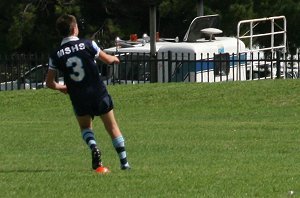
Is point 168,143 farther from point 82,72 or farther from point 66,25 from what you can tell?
point 66,25

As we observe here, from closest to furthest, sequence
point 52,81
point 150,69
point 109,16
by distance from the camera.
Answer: point 52,81
point 150,69
point 109,16

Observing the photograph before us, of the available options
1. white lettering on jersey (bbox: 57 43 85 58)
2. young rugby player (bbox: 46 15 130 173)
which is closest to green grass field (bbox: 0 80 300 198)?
young rugby player (bbox: 46 15 130 173)

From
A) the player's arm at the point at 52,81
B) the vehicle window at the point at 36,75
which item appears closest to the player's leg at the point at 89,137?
the player's arm at the point at 52,81

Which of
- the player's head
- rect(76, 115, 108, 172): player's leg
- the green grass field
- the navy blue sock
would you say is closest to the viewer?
the green grass field

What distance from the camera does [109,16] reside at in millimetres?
37250

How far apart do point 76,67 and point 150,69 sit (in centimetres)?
1617

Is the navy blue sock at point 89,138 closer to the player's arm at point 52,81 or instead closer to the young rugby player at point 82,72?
the young rugby player at point 82,72

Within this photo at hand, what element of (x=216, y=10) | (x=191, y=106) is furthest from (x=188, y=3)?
(x=191, y=106)

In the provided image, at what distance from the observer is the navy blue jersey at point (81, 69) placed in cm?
1038

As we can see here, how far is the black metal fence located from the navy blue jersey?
15186 mm

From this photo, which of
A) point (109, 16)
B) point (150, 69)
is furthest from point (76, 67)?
point (109, 16)

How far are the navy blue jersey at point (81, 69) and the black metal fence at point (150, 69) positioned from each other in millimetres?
15186

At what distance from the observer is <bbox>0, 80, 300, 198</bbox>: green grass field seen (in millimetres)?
9180

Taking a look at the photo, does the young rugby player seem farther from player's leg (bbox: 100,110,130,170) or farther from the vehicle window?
the vehicle window
